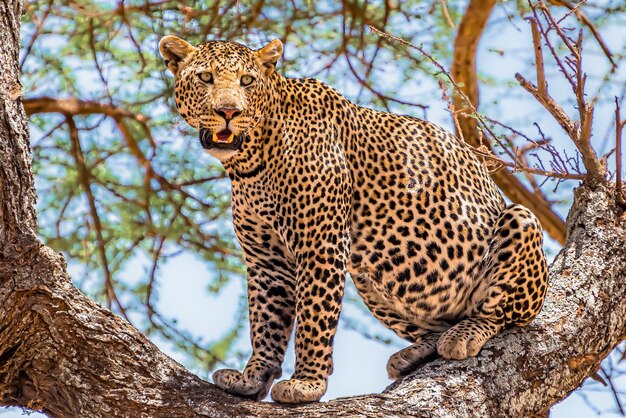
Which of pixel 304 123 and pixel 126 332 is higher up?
pixel 304 123

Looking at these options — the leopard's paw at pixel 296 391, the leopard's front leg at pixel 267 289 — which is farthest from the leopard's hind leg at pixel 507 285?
the leopard's front leg at pixel 267 289

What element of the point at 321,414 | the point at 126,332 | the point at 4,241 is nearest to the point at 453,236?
the point at 321,414

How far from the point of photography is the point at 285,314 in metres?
7.36

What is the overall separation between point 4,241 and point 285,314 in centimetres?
224

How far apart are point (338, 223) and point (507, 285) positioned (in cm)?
122

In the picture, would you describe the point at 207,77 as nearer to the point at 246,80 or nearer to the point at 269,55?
the point at 246,80

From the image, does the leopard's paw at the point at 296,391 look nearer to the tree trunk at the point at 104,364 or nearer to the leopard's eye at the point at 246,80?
the tree trunk at the point at 104,364

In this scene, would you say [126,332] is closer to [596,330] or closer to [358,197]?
[358,197]

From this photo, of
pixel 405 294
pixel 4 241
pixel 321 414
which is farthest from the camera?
pixel 405 294

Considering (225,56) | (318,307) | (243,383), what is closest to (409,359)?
(318,307)

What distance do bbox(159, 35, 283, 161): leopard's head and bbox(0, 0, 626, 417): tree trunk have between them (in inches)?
44.9

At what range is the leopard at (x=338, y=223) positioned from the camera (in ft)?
22.1

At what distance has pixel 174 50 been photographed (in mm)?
6879

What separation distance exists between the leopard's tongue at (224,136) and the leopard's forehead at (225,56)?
389mm
